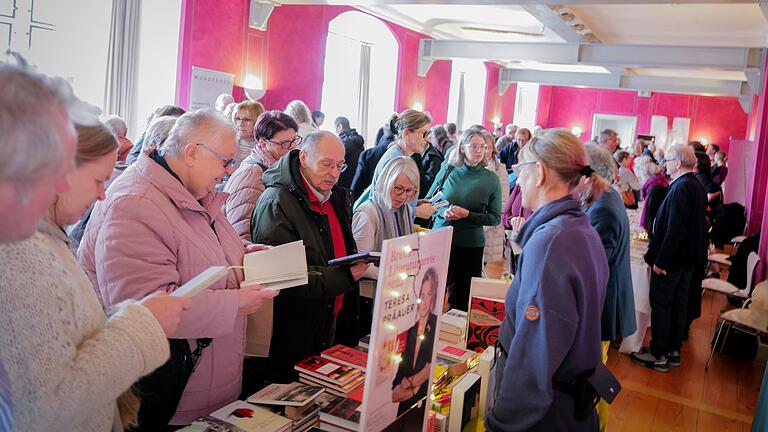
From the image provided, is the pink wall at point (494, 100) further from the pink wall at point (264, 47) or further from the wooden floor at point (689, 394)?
the wooden floor at point (689, 394)

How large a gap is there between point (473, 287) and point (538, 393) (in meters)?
0.91

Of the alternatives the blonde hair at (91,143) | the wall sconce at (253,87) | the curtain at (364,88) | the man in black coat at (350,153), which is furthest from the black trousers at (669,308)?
the curtain at (364,88)

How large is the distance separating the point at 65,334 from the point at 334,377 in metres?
1.05

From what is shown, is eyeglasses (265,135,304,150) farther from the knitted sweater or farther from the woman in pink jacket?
the knitted sweater

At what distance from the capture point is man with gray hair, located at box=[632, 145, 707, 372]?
4641 millimetres

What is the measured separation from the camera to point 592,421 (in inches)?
80.2

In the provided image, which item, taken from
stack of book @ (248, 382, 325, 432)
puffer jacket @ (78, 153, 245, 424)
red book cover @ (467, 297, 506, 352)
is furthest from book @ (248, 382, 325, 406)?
red book cover @ (467, 297, 506, 352)

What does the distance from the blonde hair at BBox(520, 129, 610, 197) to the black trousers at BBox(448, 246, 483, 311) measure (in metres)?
2.35

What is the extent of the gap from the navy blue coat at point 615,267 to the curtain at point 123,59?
17.3ft

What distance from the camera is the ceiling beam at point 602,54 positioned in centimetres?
1029

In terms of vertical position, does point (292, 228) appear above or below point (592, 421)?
above

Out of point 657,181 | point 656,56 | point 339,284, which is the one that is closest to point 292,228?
point 339,284

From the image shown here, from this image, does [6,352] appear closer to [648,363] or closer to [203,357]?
[203,357]

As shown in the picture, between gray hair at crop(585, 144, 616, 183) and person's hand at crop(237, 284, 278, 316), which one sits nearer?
person's hand at crop(237, 284, 278, 316)
